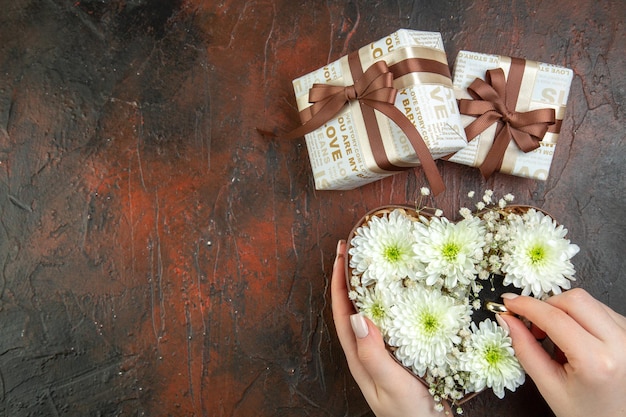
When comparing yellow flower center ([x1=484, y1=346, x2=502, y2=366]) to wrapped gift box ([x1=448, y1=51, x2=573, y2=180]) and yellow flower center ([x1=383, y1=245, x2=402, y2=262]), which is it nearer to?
yellow flower center ([x1=383, y1=245, x2=402, y2=262])

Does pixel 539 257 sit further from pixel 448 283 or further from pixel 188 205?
pixel 188 205

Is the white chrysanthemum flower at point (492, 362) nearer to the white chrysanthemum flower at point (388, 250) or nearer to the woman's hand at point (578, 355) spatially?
the woman's hand at point (578, 355)

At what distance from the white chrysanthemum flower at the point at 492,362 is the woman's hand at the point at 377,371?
11 cm

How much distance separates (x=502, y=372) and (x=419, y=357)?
0.47 feet

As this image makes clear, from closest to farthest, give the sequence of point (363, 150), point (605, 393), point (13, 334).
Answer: point (605, 393) < point (363, 150) < point (13, 334)

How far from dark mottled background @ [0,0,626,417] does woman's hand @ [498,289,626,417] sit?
1.05ft

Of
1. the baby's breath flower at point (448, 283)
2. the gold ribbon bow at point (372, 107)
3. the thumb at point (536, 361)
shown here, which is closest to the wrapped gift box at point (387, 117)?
the gold ribbon bow at point (372, 107)

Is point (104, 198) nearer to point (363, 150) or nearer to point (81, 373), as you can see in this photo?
point (81, 373)

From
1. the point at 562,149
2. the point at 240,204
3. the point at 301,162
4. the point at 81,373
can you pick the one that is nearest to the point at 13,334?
the point at 81,373

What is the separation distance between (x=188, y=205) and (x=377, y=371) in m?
0.57

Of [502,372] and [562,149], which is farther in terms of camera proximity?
[562,149]

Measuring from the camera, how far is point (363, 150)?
992mm

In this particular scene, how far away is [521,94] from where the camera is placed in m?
1.04

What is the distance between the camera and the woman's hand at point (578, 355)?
0.79m
